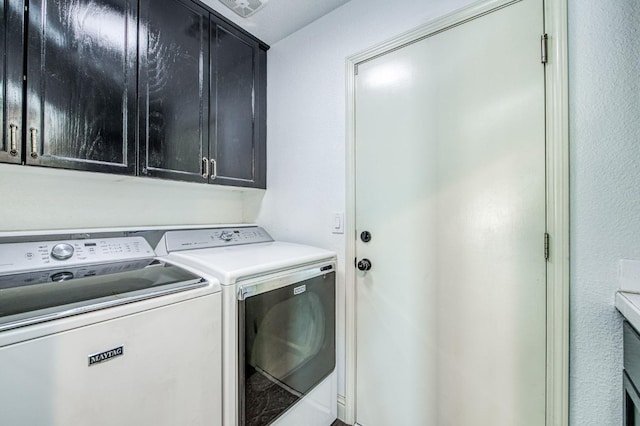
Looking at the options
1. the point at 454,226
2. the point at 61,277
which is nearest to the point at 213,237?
the point at 61,277

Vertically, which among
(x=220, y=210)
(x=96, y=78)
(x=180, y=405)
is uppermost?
(x=96, y=78)

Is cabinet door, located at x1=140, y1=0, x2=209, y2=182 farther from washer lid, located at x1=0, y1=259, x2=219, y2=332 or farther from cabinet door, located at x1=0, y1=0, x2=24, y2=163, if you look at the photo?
washer lid, located at x1=0, y1=259, x2=219, y2=332

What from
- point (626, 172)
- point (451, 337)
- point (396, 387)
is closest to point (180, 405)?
point (396, 387)

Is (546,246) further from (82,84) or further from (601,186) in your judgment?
(82,84)

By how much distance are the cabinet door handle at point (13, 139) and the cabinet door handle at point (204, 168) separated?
73 centimetres

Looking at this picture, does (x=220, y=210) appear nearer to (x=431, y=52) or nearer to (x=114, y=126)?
(x=114, y=126)

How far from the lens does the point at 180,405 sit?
3.02 feet

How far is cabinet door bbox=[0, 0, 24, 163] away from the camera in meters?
0.98

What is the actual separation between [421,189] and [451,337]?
712mm

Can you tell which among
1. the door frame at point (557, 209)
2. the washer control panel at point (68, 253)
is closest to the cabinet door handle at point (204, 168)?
the washer control panel at point (68, 253)

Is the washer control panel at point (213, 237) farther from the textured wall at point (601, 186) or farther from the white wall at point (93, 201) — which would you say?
the textured wall at point (601, 186)

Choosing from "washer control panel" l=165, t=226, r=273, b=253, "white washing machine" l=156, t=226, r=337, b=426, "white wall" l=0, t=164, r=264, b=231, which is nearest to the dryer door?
"white washing machine" l=156, t=226, r=337, b=426

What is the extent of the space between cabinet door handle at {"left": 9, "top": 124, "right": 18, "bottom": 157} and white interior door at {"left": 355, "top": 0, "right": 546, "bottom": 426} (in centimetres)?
149

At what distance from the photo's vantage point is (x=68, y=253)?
116 cm
